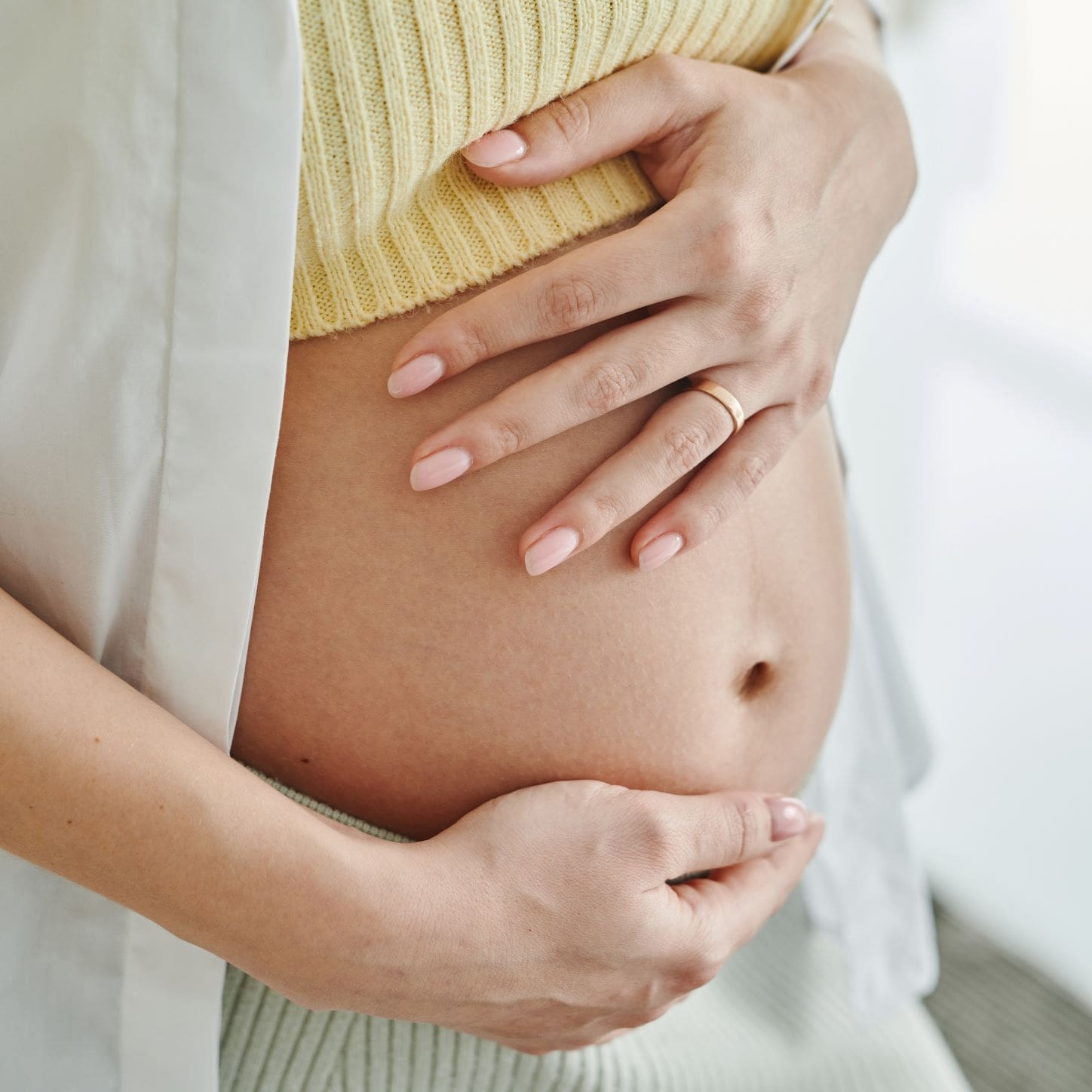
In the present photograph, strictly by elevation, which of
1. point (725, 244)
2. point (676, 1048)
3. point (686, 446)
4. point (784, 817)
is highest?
point (725, 244)

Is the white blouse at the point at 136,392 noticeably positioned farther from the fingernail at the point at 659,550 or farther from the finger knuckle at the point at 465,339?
the fingernail at the point at 659,550

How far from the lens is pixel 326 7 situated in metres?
0.55

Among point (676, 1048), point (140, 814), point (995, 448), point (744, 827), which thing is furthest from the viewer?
point (995, 448)

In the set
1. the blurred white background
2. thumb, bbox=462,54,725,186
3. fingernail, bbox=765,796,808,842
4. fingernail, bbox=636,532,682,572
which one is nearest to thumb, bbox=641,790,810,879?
fingernail, bbox=765,796,808,842

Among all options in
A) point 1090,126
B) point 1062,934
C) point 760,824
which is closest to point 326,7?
point 760,824

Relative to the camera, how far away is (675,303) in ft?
2.12

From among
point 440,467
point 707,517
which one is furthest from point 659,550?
point 440,467

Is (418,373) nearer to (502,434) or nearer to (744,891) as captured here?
(502,434)

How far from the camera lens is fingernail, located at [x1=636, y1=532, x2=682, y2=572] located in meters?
0.65

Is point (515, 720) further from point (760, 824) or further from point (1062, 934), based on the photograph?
point (1062, 934)

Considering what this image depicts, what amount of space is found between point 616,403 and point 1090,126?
113 cm

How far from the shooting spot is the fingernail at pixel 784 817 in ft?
2.42

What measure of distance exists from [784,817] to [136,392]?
0.50 meters

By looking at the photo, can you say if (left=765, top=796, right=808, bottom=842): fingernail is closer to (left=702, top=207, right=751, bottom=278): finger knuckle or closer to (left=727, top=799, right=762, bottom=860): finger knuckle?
(left=727, top=799, right=762, bottom=860): finger knuckle
